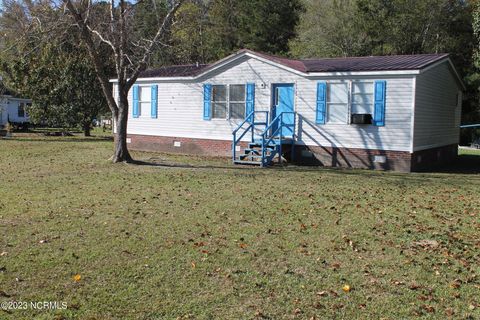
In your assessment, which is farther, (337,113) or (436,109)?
(436,109)

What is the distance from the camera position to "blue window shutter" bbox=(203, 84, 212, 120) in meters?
19.2

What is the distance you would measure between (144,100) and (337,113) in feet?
28.4

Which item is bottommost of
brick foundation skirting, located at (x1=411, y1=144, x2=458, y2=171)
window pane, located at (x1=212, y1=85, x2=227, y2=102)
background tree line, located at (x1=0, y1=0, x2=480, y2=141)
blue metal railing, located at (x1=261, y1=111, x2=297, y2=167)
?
brick foundation skirting, located at (x1=411, y1=144, x2=458, y2=171)

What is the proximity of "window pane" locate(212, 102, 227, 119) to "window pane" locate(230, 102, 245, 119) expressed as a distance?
1.06 feet

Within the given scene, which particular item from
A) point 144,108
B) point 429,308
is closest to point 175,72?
point 144,108

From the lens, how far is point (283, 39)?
40.6 metres

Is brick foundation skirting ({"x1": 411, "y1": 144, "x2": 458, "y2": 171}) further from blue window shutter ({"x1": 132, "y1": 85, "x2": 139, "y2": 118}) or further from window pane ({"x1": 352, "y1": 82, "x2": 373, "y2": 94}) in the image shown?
blue window shutter ({"x1": 132, "y1": 85, "x2": 139, "y2": 118})

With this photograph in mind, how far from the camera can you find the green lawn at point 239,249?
4797mm

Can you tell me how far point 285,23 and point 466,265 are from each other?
120ft

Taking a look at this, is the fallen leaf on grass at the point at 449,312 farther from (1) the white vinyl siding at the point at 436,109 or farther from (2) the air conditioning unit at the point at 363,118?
(2) the air conditioning unit at the point at 363,118

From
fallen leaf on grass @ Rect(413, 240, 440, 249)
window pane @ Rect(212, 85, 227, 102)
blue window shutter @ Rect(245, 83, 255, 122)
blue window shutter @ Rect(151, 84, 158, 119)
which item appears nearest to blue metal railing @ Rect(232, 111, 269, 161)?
blue window shutter @ Rect(245, 83, 255, 122)

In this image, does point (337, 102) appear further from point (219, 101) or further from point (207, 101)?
point (207, 101)

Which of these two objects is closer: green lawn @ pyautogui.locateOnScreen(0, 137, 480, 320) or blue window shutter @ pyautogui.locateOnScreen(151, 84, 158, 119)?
green lawn @ pyautogui.locateOnScreen(0, 137, 480, 320)

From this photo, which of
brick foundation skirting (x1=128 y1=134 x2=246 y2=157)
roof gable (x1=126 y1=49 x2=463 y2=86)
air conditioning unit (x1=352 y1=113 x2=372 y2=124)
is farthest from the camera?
brick foundation skirting (x1=128 y1=134 x2=246 y2=157)
